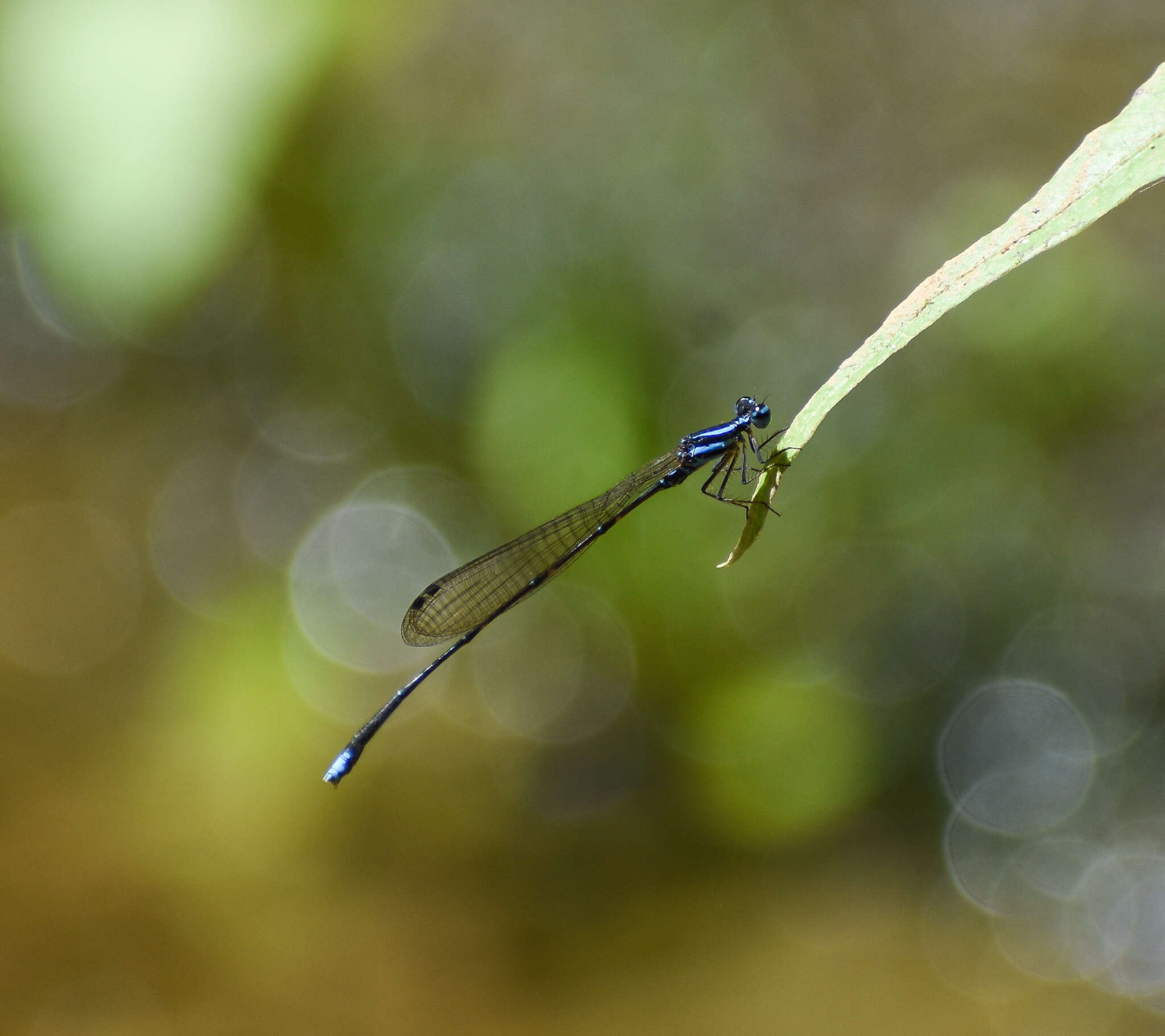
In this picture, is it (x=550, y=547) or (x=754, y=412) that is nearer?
(x=754, y=412)

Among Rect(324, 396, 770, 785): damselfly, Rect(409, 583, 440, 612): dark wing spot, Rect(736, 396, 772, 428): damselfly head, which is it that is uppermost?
Rect(409, 583, 440, 612): dark wing spot

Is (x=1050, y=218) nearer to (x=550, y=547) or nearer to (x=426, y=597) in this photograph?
(x=550, y=547)

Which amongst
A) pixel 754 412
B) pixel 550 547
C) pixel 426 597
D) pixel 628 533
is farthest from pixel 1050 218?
pixel 628 533

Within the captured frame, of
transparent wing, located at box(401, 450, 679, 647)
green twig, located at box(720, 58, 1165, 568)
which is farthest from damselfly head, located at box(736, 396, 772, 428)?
green twig, located at box(720, 58, 1165, 568)

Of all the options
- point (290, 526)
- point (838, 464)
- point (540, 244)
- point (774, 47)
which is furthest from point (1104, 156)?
point (290, 526)

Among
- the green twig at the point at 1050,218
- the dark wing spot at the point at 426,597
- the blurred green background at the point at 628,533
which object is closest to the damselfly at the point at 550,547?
the dark wing spot at the point at 426,597

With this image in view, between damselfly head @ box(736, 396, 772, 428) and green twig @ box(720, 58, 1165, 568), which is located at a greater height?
damselfly head @ box(736, 396, 772, 428)

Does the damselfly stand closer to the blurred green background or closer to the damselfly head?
the damselfly head

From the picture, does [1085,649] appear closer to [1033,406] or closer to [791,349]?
[1033,406]
